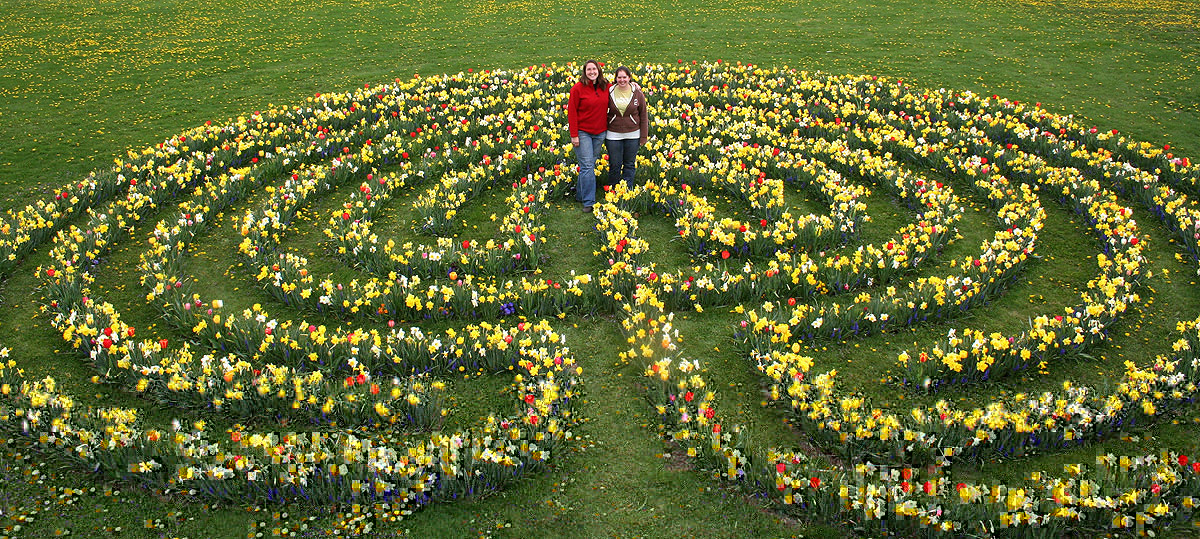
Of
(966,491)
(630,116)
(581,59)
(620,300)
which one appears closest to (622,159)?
(630,116)

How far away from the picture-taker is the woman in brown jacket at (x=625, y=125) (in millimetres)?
10867

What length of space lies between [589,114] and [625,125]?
0.56 metres

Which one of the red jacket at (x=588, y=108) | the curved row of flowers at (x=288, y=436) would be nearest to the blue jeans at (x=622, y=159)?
the red jacket at (x=588, y=108)

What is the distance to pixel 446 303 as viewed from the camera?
9133 mm

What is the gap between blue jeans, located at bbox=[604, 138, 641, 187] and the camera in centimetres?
1157

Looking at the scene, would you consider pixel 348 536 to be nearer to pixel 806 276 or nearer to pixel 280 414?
pixel 280 414

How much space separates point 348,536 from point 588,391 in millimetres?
2655

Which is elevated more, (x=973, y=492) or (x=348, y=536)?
(x=973, y=492)

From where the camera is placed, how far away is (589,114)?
11.0 m

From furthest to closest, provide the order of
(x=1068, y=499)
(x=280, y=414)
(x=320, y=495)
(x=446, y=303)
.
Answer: (x=446, y=303) < (x=280, y=414) < (x=320, y=495) < (x=1068, y=499)

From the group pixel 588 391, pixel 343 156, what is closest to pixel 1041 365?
pixel 588 391

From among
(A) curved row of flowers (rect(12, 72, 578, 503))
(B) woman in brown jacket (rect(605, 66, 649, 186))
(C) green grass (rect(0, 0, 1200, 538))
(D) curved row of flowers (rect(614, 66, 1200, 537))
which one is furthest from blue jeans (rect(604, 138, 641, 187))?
(D) curved row of flowers (rect(614, 66, 1200, 537))

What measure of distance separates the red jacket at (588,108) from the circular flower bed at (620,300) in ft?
3.71

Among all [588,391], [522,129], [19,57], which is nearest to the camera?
[588,391]
